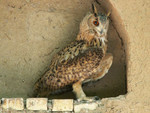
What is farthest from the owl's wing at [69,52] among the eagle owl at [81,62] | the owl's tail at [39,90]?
the owl's tail at [39,90]

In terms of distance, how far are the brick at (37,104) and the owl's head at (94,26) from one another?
2.10 ft

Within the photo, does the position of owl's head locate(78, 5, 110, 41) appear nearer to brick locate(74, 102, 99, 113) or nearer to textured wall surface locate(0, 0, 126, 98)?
textured wall surface locate(0, 0, 126, 98)

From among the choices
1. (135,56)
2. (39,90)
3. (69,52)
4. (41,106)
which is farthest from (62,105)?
(135,56)

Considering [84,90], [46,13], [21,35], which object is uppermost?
[46,13]

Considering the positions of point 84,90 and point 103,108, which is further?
point 84,90

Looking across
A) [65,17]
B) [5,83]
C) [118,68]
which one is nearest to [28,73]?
[5,83]

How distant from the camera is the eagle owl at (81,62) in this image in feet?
8.78

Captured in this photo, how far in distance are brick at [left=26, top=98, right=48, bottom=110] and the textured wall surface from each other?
0.35m

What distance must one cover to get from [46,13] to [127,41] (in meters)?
0.81

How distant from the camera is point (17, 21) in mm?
3057

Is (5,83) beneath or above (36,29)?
beneath

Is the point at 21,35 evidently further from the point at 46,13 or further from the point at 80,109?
the point at 80,109

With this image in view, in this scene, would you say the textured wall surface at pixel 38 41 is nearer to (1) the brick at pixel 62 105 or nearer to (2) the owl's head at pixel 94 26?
(2) the owl's head at pixel 94 26

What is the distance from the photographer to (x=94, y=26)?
282cm
